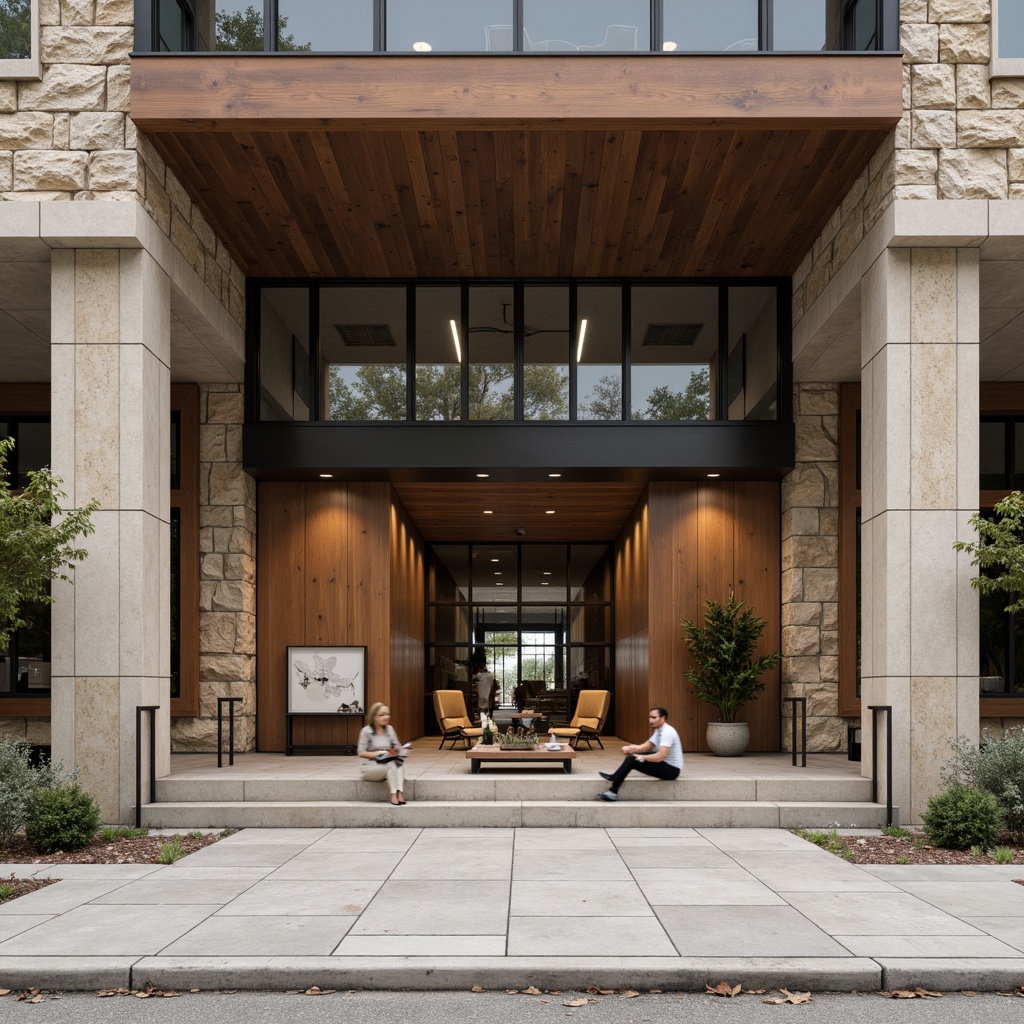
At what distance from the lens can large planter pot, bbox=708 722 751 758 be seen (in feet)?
49.4

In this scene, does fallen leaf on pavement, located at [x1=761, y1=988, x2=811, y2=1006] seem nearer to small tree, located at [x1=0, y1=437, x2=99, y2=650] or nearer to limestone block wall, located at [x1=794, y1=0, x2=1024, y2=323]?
small tree, located at [x1=0, y1=437, x2=99, y2=650]

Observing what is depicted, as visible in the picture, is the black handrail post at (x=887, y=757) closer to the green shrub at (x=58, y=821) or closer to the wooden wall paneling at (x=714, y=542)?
the wooden wall paneling at (x=714, y=542)

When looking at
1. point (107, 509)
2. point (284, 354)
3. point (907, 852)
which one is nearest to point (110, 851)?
point (107, 509)

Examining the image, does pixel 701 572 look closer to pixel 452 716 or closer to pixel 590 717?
pixel 590 717

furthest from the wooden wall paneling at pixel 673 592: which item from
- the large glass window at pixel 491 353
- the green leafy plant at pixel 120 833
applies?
the green leafy plant at pixel 120 833

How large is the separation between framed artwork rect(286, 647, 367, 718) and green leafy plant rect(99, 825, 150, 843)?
4.94 metres

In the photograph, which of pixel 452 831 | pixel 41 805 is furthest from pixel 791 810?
pixel 41 805

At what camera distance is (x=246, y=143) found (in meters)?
11.6

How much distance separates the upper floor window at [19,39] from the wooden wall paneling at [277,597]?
6.61 m

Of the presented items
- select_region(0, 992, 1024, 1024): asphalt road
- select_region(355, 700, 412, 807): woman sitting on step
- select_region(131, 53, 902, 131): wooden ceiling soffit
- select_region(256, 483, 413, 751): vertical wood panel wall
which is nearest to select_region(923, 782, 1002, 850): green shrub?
select_region(0, 992, 1024, 1024): asphalt road

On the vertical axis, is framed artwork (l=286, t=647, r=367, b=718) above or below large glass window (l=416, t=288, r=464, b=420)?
below

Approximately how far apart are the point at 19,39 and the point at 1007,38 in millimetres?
10153

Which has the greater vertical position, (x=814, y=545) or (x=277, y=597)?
(x=814, y=545)

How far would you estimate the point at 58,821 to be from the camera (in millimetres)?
9625
